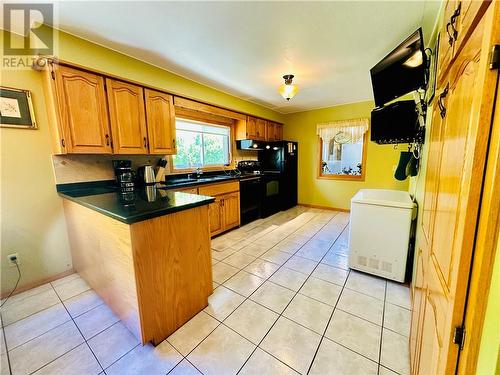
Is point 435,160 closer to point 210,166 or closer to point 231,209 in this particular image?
point 231,209

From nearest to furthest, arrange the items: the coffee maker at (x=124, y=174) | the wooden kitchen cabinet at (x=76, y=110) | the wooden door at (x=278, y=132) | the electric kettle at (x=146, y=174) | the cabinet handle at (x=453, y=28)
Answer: the cabinet handle at (x=453, y=28) < the wooden kitchen cabinet at (x=76, y=110) < the coffee maker at (x=124, y=174) < the electric kettle at (x=146, y=174) < the wooden door at (x=278, y=132)

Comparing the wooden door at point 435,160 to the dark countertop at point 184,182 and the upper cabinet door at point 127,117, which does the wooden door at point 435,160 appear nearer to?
the dark countertop at point 184,182

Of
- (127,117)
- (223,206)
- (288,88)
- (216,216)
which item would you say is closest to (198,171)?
(223,206)

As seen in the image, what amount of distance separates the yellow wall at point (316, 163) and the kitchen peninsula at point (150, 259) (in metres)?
3.81

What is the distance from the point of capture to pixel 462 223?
48 centimetres

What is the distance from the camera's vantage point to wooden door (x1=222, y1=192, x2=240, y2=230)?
3.40 meters

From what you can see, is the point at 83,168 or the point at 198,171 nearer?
the point at 83,168

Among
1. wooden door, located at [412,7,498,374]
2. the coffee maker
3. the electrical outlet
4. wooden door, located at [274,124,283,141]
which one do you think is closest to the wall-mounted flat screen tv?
wooden door, located at [412,7,498,374]

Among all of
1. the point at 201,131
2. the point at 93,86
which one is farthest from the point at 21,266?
the point at 201,131

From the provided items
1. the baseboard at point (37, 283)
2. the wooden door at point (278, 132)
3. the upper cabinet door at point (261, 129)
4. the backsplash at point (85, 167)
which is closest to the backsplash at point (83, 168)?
the backsplash at point (85, 167)

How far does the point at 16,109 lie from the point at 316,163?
4886mm

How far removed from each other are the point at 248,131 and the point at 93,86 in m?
2.62

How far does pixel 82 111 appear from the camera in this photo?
79.4 inches

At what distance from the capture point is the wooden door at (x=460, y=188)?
436mm
